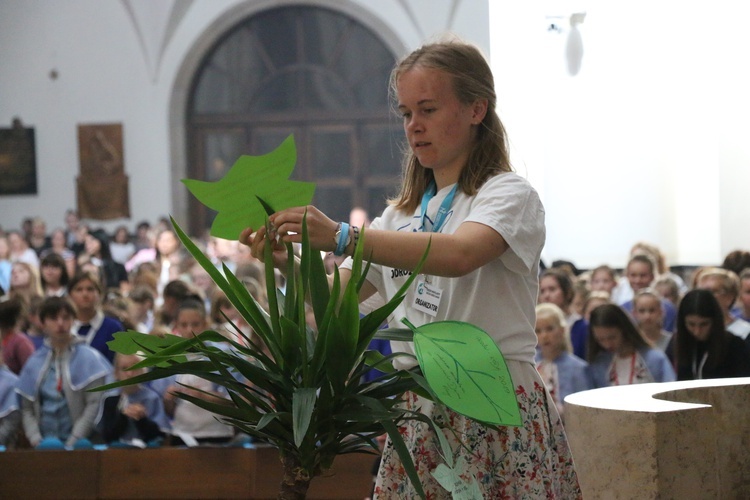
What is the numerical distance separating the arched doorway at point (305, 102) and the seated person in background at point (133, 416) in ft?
42.0

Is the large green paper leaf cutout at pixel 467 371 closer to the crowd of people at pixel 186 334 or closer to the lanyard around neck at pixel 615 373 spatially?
the crowd of people at pixel 186 334

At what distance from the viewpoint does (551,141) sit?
1016cm

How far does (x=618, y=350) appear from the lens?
5562mm

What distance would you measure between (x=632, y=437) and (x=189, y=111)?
16.3 meters

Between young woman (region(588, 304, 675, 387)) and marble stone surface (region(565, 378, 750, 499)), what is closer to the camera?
marble stone surface (region(565, 378, 750, 499))

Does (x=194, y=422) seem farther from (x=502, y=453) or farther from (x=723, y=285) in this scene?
(x=502, y=453)

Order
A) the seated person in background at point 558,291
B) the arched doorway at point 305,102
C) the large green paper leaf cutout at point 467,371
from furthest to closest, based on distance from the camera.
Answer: the arched doorway at point 305,102
the seated person in background at point 558,291
the large green paper leaf cutout at point 467,371

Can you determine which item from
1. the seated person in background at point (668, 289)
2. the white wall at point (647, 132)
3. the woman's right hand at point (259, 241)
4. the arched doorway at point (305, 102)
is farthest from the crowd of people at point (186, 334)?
the arched doorway at point (305, 102)

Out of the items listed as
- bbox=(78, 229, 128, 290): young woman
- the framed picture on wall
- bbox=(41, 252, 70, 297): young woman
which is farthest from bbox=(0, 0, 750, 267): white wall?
the framed picture on wall

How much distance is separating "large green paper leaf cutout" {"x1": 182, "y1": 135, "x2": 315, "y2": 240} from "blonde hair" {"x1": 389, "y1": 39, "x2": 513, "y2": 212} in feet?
1.03

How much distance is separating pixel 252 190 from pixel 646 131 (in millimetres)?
9443

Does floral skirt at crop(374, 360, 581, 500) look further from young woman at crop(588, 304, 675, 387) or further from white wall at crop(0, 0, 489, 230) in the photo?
white wall at crop(0, 0, 489, 230)

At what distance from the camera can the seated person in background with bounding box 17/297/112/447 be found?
18.9ft

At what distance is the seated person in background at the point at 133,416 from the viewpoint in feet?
18.4
